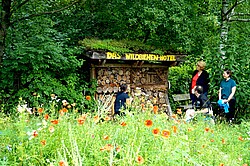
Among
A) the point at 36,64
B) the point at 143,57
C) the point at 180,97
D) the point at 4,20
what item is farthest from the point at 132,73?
the point at 4,20

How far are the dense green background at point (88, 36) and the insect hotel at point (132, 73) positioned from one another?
0.33m

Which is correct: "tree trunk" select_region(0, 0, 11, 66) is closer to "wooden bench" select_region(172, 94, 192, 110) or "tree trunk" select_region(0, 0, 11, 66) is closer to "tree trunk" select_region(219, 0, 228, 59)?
"tree trunk" select_region(219, 0, 228, 59)

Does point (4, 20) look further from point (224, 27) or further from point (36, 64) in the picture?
point (224, 27)

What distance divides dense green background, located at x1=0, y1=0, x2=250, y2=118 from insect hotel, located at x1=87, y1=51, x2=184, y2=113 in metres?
0.33

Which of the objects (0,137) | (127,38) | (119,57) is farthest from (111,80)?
(0,137)

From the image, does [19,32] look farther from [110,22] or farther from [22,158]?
[22,158]

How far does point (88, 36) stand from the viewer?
1050 cm

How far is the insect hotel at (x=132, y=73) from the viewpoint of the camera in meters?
9.33

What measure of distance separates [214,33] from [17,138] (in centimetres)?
924

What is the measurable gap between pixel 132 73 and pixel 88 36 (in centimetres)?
177

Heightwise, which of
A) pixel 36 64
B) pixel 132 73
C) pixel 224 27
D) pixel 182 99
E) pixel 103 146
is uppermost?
pixel 224 27

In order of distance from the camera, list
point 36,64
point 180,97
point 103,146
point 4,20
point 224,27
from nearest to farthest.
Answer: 1. point 103,146
2. point 4,20
3. point 36,64
4. point 224,27
5. point 180,97

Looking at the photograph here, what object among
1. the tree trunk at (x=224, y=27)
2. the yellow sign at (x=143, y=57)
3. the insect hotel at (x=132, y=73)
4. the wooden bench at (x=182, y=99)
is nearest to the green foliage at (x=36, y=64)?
the insect hotel at (x=132, y=73)

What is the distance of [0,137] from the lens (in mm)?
3232
